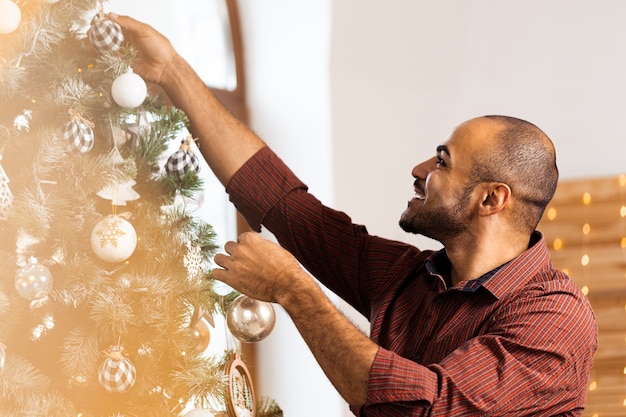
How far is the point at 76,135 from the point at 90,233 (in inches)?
5.8

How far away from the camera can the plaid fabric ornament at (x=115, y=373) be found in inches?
42.9

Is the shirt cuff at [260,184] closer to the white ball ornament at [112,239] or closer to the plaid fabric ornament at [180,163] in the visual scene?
the plaid fabric ornament at [180,163]

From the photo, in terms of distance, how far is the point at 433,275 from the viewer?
5.27 ft

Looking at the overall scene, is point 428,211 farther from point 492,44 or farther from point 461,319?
point 492,44

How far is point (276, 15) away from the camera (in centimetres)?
270

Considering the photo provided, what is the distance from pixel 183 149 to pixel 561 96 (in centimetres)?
197

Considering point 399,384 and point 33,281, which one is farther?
point 399,384

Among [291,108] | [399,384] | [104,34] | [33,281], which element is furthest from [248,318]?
[291,108]

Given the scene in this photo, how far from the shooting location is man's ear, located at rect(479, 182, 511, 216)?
1.57 meters

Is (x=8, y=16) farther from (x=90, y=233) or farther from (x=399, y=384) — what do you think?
(x=399, y=384)

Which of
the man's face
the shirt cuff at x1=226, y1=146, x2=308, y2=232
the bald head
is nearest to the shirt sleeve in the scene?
the shirt cuff at x1=226, y1=146, x2=308, y2=232

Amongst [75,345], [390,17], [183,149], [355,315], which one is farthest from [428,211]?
[390,17]

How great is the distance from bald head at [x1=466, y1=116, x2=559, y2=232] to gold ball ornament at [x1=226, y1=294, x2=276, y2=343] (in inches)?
21.7

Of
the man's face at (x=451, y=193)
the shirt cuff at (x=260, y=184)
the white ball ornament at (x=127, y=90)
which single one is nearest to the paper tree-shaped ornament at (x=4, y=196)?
the white ball ornament at (x=127, y=90)
